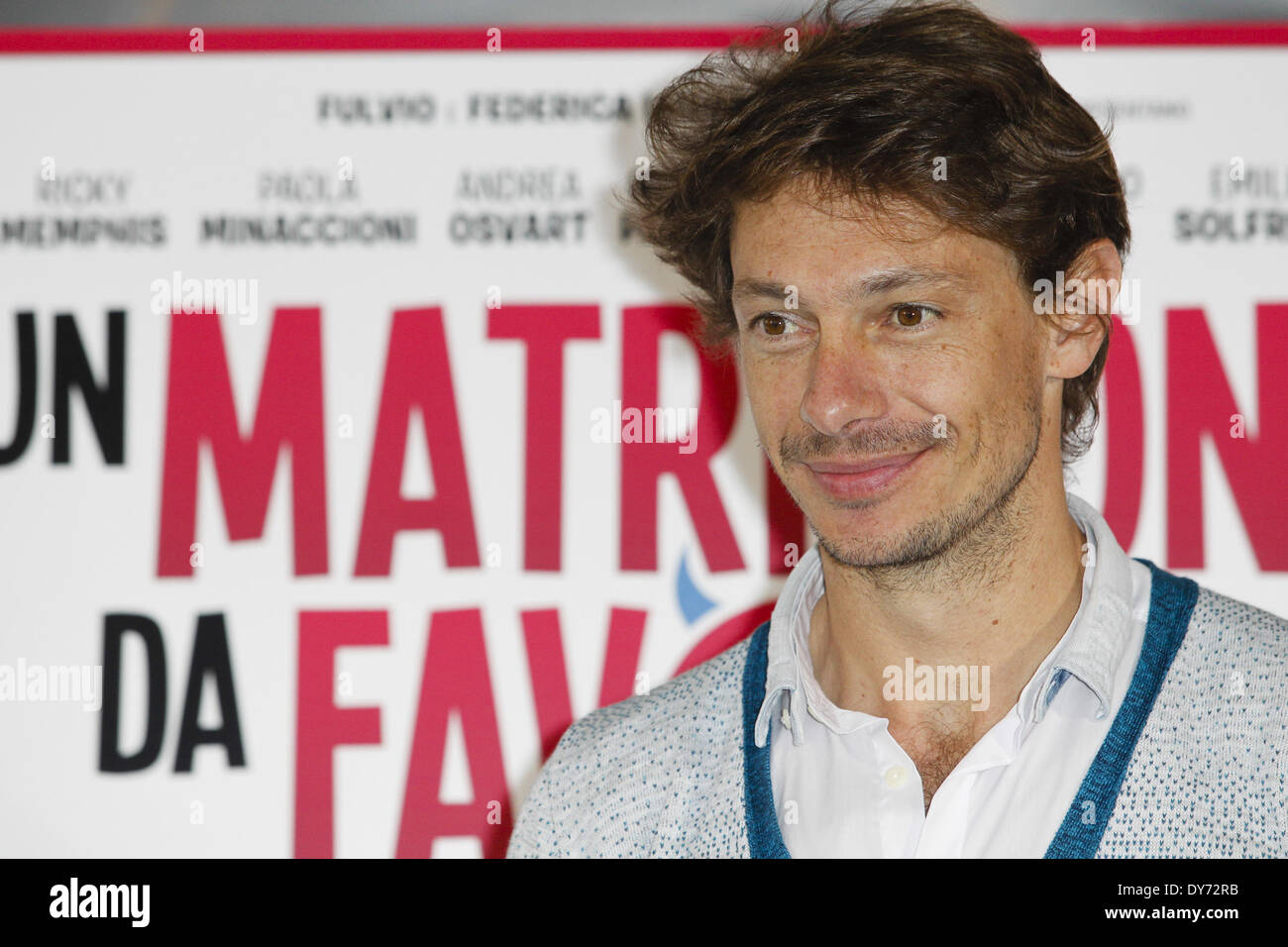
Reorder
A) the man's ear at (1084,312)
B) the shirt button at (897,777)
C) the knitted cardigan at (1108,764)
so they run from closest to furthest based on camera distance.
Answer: the knitted cardigan at (1108,764) < the shirt button at (897,777) < the man's ear at (1084,312)

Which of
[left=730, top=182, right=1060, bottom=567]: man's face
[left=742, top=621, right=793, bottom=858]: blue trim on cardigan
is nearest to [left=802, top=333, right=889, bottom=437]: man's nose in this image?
[left=730, top=182, right=1060, bottom=567]: man's face

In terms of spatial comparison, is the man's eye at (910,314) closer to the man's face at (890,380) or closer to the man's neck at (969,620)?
the man's face at (890,380)

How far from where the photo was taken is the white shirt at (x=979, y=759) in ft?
4.01

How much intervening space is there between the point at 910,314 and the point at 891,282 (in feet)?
0.13

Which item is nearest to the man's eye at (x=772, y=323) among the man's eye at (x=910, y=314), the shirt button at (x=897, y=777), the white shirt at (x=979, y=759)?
the man's eye at (x=910, y=314)

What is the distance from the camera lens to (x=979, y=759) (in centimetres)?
124

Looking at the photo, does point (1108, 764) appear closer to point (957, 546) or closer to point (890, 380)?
point (957, 546)

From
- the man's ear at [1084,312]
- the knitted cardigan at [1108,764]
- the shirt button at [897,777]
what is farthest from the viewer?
the man's ear at [1084,312]

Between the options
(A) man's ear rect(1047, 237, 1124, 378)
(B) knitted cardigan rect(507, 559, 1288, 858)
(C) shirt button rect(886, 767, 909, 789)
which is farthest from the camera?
(A) man's ear rect(1047, 237, 1124, 378)

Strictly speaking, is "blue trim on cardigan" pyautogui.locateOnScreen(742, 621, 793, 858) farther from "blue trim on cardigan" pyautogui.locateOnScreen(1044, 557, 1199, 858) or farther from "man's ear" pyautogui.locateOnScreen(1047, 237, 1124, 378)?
"man's ear" pyautogui.locateOnScreen(1047, 237, 1124, 378)

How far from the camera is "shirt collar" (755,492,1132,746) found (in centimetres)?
124

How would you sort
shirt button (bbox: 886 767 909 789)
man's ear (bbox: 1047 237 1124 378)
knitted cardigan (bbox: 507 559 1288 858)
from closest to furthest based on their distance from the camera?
knitted cardigan (bbox: 507 559 1288 858) < shirt button (bbox: 886 767 909 789) < man's ear (bbox: 1047 237 1124 378)

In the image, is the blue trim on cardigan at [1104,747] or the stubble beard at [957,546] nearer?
the blue trim on cardigan at [1104,747]

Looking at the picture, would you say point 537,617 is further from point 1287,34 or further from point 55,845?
point 1287,34
